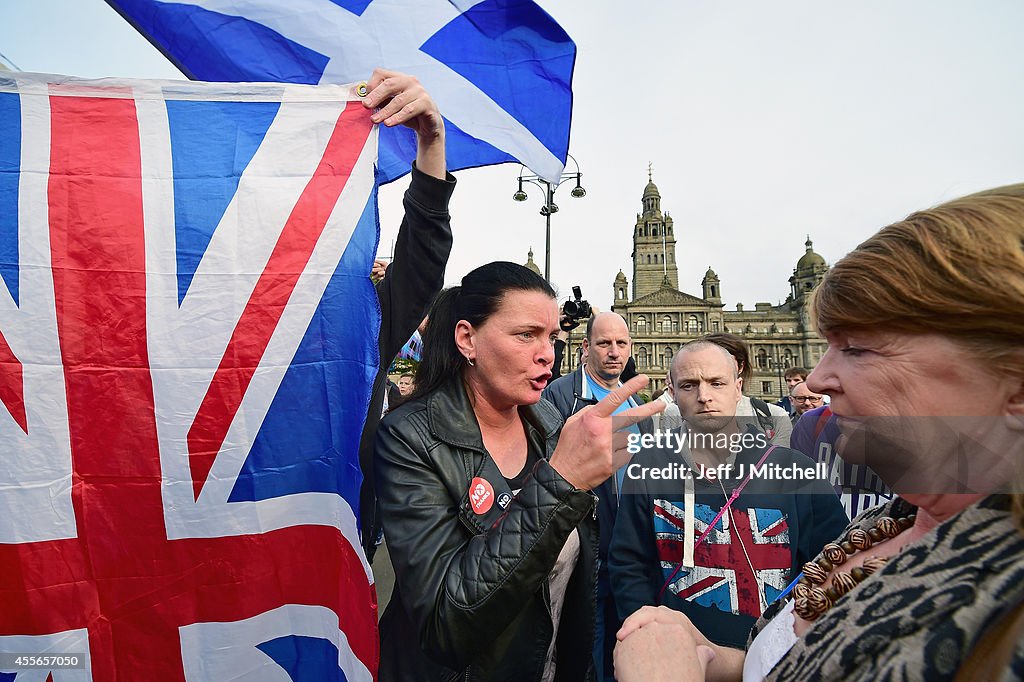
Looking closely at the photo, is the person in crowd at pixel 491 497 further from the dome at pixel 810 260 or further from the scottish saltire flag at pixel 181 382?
the dome at pixel 810 260

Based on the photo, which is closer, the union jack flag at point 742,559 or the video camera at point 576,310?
the union jack flag at point 742,559

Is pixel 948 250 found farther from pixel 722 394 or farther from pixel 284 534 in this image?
pixel 284 534

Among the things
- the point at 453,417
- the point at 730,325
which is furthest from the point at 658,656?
the point at 730,325

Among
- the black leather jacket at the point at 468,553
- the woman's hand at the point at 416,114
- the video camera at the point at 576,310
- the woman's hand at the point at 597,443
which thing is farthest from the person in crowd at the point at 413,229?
the video camera at the point at 576,310

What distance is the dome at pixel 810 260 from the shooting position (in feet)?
233

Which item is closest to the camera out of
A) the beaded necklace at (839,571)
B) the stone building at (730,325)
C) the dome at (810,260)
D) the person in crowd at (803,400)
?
the beaded necklace at (839,571)

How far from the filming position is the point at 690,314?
72750 mm

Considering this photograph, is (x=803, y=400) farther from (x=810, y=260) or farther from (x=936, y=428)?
(x=810, y=260)

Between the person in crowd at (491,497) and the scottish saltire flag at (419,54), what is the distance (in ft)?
3.84

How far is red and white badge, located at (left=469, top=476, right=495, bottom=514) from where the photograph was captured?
1412 mm

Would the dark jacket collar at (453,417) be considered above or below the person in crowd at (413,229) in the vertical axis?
below

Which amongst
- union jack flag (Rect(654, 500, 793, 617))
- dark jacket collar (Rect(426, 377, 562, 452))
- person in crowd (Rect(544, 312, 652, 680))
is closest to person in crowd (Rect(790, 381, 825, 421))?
person in crowd (Rect(544, 312, 652, 680))

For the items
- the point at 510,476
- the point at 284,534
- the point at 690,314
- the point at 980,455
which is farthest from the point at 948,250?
the point at 690,314

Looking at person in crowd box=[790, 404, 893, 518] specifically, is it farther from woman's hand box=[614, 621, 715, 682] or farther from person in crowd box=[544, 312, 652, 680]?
person in crowd box=[544, 312, 652, 680]
